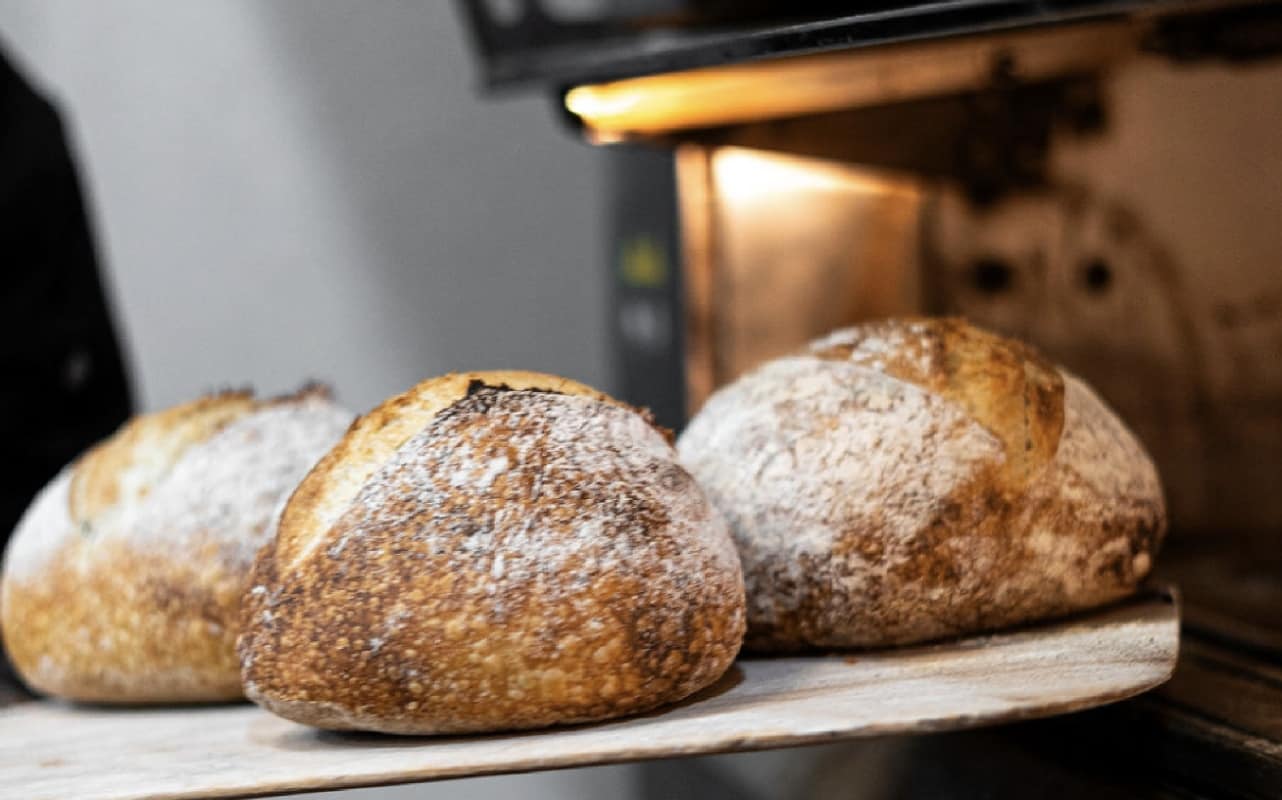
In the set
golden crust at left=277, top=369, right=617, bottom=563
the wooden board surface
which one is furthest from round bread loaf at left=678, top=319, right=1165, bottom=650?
golden crust at left=277, top=369, right=617, bottom=563

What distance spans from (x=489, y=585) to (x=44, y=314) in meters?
1.46

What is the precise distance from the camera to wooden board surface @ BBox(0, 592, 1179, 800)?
0.78 m

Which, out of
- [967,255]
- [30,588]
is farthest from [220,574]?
[967,255]

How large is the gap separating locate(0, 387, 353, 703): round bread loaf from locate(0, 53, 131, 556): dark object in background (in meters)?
0.86

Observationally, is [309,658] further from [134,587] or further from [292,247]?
[292,247]

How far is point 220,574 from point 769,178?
0.88 m

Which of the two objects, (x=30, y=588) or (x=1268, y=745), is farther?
(x=30, y=588)

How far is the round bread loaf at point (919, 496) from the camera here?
1008 millimetres

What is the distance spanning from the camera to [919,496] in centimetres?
101

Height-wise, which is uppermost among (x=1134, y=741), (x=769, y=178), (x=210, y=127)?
(x=210, y=127)

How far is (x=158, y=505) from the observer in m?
1.11

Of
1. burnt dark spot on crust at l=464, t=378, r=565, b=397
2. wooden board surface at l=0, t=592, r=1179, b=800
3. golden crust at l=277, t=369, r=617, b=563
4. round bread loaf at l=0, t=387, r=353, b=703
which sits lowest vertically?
wooden board surface at l=0, t=592, r=1179, b=800

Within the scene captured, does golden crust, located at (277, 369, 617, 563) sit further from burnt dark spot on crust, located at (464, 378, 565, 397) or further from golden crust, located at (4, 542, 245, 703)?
golden crust, located at (4, 542, 245, 703)

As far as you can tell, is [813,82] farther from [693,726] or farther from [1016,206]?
[693,726]
